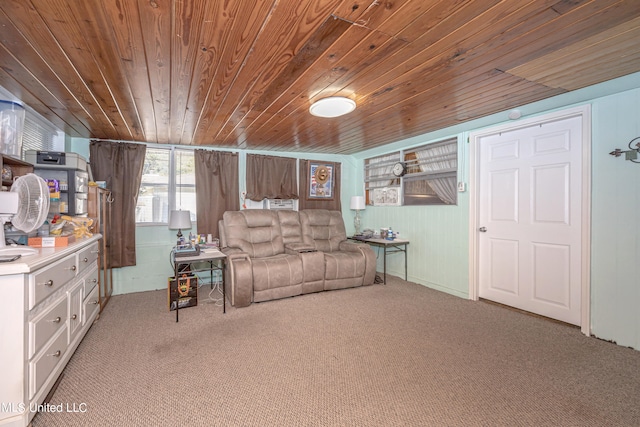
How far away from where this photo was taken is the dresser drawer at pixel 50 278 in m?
1.50

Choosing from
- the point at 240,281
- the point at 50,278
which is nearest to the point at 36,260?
the point at 50,278

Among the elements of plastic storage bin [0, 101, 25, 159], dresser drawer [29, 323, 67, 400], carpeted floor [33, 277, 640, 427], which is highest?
plastic storage bin [0, 101, 25, 159]

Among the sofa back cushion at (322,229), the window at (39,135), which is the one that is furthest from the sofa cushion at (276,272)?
the window at (39,135)

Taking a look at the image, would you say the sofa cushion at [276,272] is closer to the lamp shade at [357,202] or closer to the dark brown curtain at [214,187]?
the dark brown curtain at [214,187]

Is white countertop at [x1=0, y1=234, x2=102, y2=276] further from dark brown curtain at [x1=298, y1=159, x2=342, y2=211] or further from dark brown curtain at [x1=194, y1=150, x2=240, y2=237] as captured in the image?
dark brown curtain at [x1=298, y1=159, x2=342, y2=211]

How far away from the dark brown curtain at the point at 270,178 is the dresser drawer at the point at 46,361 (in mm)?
2885

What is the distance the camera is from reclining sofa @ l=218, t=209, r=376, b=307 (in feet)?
10.8

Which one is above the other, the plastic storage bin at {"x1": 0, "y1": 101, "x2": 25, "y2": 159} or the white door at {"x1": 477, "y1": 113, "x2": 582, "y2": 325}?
the plastic storage bin at {"x1": 0, "y1": 101, "x2": 25, "y2": 159}

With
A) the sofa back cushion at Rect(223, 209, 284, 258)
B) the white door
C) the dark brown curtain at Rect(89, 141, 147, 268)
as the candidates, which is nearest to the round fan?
the dark brown curtain at Rect(89, 141, 147, 268)

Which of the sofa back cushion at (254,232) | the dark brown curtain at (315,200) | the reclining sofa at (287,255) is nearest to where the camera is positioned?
the reclining sofa at (287,255)

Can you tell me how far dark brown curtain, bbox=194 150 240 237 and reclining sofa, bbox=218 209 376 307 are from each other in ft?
1.19

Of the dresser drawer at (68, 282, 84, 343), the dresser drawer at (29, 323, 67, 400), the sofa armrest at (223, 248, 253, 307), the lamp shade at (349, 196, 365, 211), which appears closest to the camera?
the dresser drawer at (29, 323, 67, 400)

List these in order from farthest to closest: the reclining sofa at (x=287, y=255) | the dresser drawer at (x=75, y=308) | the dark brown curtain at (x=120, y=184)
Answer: the dark brown curtain at (x=120, y=184), the reclining sofa at (x=287, y=255), the dresser drawer at (x=75, y=308)

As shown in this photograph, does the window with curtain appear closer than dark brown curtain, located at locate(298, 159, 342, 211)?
Yes
